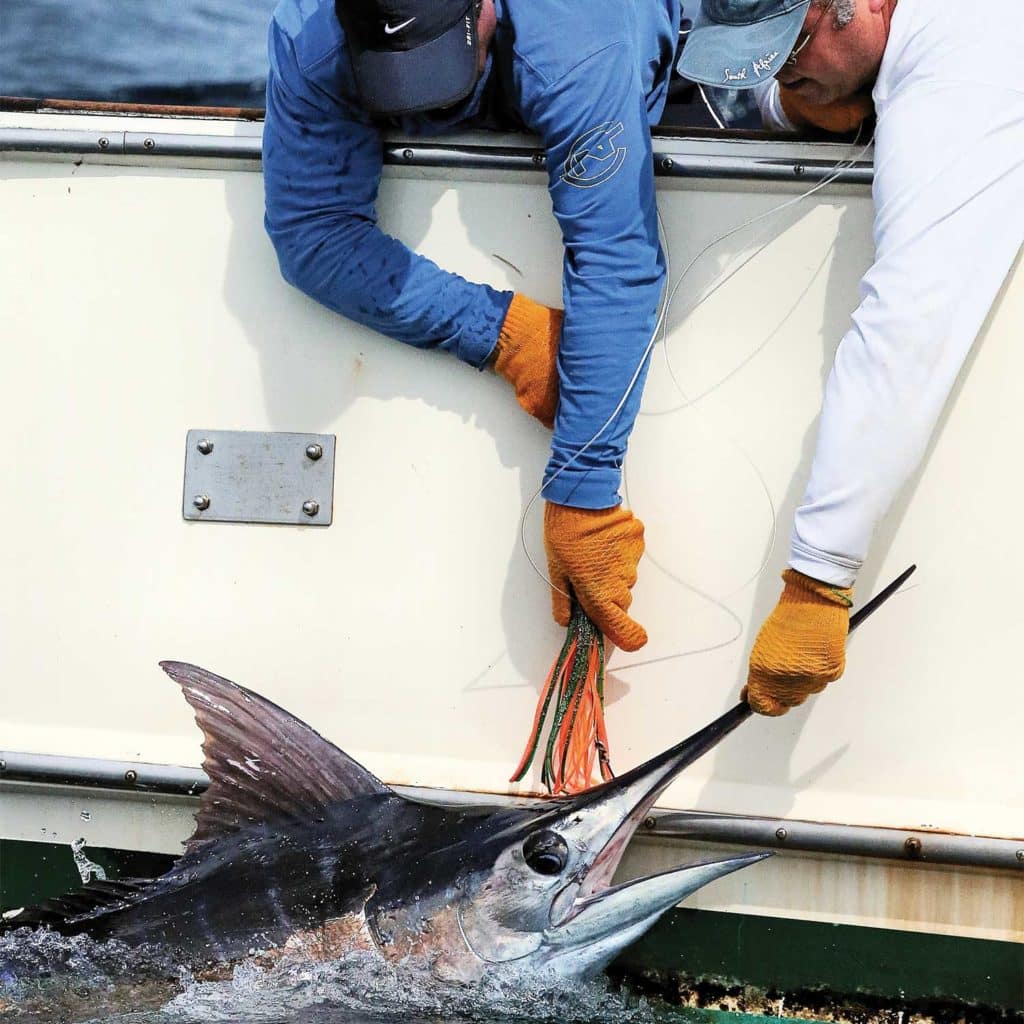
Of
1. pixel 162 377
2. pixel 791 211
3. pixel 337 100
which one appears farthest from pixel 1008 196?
pixel 162 377

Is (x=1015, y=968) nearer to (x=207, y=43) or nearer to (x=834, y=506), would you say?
(x=834, y=506)

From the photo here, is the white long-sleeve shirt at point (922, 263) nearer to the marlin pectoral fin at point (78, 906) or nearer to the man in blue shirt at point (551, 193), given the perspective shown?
the man in blue shirt at point (551, 193)

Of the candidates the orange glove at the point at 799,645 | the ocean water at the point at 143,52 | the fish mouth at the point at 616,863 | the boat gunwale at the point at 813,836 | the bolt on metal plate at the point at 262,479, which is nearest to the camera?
the fish mouth at the point at 616,863

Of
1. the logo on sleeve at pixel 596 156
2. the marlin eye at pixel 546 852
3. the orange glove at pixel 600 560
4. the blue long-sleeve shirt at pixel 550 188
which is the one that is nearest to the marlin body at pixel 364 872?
the marlin eye at pixel 546 852

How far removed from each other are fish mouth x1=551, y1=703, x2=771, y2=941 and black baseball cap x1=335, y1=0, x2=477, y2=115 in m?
1.13

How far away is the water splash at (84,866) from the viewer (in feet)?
7.68

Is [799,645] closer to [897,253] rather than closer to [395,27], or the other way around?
[897,253]

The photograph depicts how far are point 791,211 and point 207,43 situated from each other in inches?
57.4

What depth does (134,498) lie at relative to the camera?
2.39 meters

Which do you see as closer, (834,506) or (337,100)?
(834,506)

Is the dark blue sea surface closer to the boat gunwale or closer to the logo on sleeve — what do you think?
the logo on sleeve

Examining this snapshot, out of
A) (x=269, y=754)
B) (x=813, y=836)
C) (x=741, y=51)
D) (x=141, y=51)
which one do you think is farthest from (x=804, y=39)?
(x=141, y=51)

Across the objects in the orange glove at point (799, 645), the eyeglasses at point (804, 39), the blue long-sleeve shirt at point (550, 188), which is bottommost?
the orange glove at point (799, 645)

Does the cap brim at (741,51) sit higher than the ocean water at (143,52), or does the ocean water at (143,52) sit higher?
the ocean water at (143,52)
